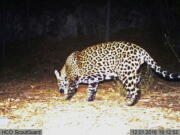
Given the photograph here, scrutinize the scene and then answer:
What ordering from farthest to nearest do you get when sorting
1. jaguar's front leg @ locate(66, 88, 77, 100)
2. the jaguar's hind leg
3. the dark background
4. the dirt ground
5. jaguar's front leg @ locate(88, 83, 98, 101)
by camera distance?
the dark background < jaguar's front leg @ locate(66, 88, 77, 100) < jaguar's front leg @ locate(88, 83, 98, 101) < the jaguar's hind leg < the dirt ground

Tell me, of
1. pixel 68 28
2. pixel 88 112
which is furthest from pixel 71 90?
pixel 68 28

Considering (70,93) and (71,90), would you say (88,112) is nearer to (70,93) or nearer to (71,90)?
(71,90)

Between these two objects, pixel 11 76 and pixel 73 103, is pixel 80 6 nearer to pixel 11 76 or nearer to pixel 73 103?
pixel 11 76

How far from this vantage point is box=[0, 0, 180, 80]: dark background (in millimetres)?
20875

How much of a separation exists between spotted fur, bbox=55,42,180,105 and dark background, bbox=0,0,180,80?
7.64m

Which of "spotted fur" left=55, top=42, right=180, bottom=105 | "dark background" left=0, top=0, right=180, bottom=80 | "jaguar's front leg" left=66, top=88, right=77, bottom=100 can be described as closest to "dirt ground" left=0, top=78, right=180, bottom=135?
"jaguar's front leg" left=66, top=88, right=77, bottom=100

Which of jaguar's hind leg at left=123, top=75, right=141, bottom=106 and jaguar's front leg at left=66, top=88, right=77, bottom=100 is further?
jaguar's front leg at left=66, top=88, right=77, bottom=100

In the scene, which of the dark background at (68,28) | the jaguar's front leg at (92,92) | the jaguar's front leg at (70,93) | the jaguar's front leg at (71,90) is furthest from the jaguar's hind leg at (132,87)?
the dark background at (68,28)

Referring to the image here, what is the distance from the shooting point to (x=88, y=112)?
10.0m

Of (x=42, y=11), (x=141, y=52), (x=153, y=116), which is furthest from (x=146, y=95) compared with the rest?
(x=42, y=11)

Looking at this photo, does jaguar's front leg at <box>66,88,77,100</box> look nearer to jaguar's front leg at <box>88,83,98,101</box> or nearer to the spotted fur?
the spotted fur

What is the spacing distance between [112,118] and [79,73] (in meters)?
2.56

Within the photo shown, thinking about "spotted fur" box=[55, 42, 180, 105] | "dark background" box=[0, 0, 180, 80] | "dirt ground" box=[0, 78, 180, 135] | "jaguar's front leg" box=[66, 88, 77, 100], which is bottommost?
"dirt ground" box=[0, 78, 180, 135]

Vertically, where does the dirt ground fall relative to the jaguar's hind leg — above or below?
below
